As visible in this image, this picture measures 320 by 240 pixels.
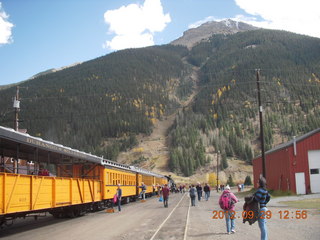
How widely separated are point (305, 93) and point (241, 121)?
1580 inches

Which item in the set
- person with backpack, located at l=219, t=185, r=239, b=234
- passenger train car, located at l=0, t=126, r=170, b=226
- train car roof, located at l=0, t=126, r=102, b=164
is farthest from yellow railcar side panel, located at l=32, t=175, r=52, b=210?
person with backpack, located at l=219, t=185, r=239, b=234

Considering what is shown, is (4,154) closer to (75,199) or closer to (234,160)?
(75,199)

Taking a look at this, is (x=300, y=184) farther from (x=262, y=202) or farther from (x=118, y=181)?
(x=262, y=202)

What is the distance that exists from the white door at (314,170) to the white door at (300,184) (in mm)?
765

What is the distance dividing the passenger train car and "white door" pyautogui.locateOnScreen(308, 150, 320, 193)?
19534mm

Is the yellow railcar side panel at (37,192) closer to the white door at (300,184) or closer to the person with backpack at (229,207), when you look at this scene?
the person with backpack at (229,207)

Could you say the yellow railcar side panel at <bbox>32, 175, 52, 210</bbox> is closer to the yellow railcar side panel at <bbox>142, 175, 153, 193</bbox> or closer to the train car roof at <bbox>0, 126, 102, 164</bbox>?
the train car roof at <bbox>0, 126, 102, 164</bbox>

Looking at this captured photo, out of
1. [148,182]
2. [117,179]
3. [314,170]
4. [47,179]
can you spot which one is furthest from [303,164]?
[47,179]

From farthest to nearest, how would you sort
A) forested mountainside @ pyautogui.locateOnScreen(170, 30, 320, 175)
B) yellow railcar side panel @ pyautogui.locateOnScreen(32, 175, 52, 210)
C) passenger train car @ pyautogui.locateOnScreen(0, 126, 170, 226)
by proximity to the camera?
forested mountainside @ pyautogui.locateOnScreen(170, 30, 320, 175)
yellow railcar side panel @ pyautogui.locateOnScreen(32, 175, 52, 210)
passenger train car @ pyautogui.locateOnScreen(0, 126, 170, 226)

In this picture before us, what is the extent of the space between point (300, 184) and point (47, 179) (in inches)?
1149

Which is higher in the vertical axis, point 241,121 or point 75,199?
point 241,121

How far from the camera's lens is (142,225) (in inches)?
623

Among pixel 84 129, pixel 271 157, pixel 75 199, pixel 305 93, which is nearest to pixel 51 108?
pixel 84 129

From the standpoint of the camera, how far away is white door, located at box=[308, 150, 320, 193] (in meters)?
37.7
